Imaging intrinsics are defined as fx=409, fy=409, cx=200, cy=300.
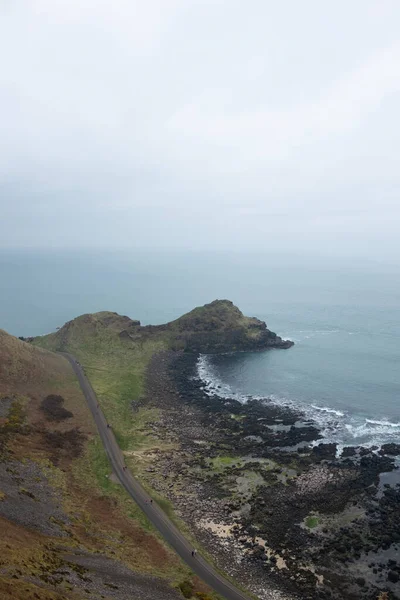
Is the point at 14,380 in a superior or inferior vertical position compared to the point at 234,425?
superior

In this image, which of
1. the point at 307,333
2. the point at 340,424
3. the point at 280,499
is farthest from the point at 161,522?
the point at 307,333


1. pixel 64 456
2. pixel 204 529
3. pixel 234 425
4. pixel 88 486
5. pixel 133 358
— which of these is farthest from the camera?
pixel 133 358

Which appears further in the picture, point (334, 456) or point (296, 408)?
point (296, 408)

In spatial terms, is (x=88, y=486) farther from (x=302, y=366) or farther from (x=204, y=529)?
(x=302, y=366)

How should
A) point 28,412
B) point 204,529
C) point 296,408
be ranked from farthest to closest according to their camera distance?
point 296,408, point 28,412, point 204,529

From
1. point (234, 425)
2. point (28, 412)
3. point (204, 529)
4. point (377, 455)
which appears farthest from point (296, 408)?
point (28, 412)

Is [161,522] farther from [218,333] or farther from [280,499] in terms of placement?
[218,333]

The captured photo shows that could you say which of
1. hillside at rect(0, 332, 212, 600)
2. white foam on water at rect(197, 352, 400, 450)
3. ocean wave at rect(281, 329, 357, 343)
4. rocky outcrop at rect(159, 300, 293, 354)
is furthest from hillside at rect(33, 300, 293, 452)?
hillside at rect(0, 332, 212, 600)

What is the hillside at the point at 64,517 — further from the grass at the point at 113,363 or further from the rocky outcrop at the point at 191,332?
the rocky outcrop at the point at 191,332
